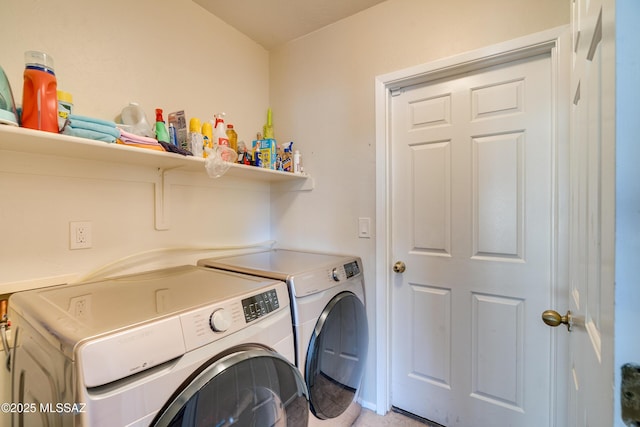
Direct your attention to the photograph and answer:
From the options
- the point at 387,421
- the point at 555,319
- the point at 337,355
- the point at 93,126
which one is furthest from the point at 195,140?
the point at 387,421

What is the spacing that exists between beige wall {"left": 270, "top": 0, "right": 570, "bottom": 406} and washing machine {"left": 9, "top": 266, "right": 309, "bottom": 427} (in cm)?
85

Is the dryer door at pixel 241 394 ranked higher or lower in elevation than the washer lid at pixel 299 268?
lower

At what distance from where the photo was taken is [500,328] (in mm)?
1413

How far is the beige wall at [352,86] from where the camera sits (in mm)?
1418

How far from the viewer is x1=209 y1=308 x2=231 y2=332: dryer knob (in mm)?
810

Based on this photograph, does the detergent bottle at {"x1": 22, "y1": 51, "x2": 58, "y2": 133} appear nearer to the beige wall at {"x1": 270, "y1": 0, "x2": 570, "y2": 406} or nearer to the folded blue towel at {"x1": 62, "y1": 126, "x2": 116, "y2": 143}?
the folded blue towel at {"x1": 62, "y1": 126, "x2": 116, "y2": 143}

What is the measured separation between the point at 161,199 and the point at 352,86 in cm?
131

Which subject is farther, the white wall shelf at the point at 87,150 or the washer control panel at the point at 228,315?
the white wall shelf at the point at 87,150

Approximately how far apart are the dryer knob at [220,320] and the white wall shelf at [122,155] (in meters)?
0.74

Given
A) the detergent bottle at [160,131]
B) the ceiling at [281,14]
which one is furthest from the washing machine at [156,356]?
the ceiling at [281,14]

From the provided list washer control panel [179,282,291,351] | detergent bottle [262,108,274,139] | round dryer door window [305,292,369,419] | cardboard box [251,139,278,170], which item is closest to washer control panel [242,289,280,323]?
washer control panel [179,282,291,351]

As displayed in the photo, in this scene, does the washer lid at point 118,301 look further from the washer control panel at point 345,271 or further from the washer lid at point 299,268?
the washer control panel at point 345,271

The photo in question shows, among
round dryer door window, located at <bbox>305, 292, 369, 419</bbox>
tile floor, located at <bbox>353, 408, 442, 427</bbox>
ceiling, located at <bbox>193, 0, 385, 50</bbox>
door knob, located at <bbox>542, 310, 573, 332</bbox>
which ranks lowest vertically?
tile floor, located at <bbox>353, 408, 442, 427</bbox>

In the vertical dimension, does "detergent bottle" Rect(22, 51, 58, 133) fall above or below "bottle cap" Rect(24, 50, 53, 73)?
below
